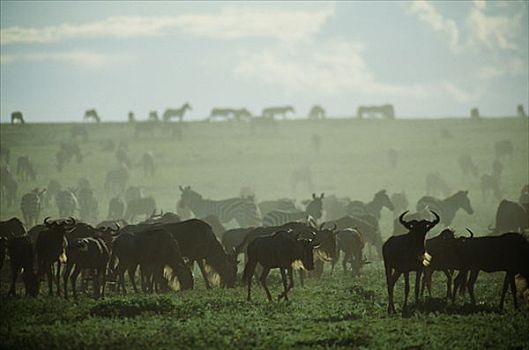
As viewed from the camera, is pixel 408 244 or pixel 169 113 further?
pixel 169 113

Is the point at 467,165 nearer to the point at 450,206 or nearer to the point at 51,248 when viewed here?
the point at 450,206

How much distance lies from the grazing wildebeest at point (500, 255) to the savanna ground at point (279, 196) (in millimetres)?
898

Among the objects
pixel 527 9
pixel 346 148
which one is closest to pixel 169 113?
pixel 346 148

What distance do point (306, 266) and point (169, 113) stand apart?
64.4 meters

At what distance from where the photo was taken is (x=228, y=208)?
3731cm

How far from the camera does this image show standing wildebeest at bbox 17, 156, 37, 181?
5572cm

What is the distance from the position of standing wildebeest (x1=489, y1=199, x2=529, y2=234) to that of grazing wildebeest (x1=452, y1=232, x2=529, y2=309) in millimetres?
13586

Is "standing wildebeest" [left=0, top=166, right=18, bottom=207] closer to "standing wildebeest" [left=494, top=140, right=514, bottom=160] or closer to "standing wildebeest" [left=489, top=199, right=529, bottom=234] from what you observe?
"standing wildebeest" [left=489, top=199, right=529, bottom=234]

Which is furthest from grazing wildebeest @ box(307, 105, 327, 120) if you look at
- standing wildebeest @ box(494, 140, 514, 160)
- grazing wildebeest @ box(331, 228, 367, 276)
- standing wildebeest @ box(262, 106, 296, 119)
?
grazing wildebeest @ box(331, 228, 367, 276)

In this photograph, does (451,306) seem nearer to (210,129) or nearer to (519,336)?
(519,336)

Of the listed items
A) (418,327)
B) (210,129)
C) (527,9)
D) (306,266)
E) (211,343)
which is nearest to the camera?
(211,343)

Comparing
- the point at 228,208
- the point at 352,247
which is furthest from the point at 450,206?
the point at 352,247

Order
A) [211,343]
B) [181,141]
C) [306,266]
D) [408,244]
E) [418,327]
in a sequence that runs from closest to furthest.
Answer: [211,343] < [418,327] < [408,244] < [306,266] < [181,141]

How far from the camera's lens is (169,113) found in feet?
263
